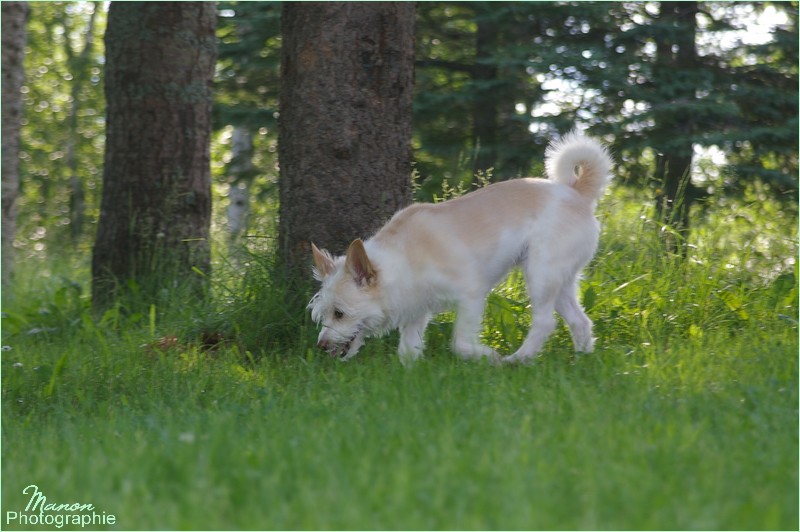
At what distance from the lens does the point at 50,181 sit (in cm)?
2650

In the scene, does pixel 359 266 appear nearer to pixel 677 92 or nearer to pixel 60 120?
pixel 677 92

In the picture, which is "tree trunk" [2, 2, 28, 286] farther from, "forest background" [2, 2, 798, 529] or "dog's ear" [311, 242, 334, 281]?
"dog's ear" [311, 242, 334, 281]

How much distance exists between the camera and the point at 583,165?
5.75 m

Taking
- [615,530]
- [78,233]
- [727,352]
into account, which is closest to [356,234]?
[727,352]

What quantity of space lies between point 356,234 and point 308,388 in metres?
1.75

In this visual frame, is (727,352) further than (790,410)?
Yes

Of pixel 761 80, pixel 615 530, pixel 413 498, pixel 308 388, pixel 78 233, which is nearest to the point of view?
pixel 615 530

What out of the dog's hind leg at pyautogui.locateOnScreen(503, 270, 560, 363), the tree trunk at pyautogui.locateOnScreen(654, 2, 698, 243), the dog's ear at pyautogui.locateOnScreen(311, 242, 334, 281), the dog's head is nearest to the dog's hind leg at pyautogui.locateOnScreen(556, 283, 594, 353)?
the dog's hind leg at pyautogui.locateOnScreen(503, 270, 560, 363)

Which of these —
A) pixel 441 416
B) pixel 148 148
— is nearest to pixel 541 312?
pixel 441 416

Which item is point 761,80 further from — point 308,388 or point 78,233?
point 78,233

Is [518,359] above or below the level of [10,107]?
below

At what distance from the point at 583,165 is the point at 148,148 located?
14.0 feet

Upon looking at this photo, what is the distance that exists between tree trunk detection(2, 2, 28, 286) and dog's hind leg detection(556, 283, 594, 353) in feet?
22.8

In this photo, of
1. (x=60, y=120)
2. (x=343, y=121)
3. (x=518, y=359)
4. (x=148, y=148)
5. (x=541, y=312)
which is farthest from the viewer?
(x=60, y=120)
